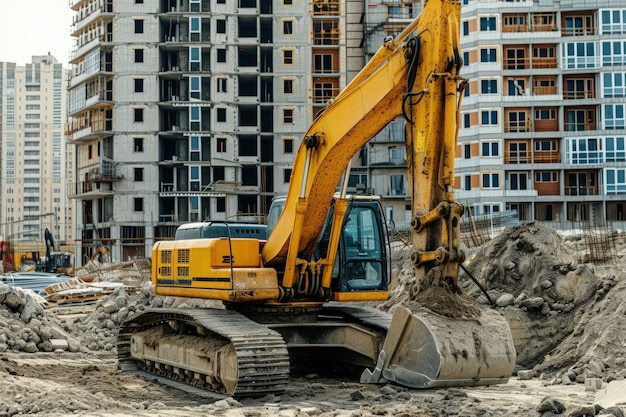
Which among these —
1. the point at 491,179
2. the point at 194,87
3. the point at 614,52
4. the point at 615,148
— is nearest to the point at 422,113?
the point at 491,179

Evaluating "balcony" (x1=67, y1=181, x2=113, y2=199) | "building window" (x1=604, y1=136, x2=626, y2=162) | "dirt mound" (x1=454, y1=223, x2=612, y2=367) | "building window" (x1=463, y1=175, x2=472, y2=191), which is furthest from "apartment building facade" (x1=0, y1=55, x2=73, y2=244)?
"dirt mound" (x1=454, y1=223, x2=612, y2=367)

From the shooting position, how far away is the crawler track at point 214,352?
12539 mm

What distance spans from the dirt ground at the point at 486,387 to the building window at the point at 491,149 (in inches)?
1545

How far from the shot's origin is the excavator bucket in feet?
36.3

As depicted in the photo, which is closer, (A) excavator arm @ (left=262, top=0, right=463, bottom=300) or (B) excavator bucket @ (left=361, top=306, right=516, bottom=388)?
(B) excavator bucket @ (left=361, top=306, right=516, bottom=388)

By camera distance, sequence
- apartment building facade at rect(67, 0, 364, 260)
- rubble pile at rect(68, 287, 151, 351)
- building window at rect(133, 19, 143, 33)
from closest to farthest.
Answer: rubble pile at rect(68, 287, 151, 351) < apartment building facade at rect(67, 0, 364, 260) < building window at rect(133, 19, 143, 33)

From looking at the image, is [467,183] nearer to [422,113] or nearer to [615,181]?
[615,181]

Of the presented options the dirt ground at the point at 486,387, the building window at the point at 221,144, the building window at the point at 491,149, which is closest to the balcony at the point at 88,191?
the building window at the point at 221,144

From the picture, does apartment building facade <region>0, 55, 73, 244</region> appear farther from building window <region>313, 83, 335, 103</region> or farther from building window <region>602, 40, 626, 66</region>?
building window <region>602, 40, 626, 66</region>

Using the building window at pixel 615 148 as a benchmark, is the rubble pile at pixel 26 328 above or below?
below

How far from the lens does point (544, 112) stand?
6731 centimetres

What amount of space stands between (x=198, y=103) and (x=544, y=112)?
2847cm

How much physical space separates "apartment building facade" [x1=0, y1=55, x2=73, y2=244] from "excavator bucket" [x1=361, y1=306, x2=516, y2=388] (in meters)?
172

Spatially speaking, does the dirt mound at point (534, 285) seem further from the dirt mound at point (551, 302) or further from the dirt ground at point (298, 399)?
the dirt ground at point (298, 399)
